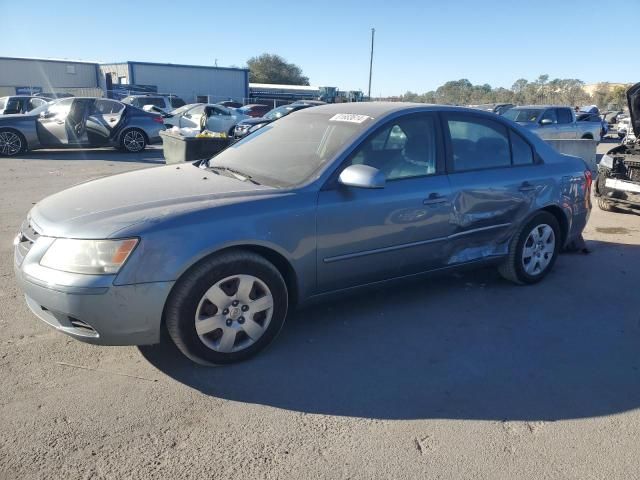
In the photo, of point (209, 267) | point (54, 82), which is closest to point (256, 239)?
point (209, 267)

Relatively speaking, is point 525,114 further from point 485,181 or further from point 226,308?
point 226,308

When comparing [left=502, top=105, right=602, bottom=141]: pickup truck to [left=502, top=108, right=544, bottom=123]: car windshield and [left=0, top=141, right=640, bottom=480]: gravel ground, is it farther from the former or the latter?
[left=0, top=141, right=640, bottom=480]: gravel ground

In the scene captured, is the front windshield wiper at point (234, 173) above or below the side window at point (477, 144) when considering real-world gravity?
below

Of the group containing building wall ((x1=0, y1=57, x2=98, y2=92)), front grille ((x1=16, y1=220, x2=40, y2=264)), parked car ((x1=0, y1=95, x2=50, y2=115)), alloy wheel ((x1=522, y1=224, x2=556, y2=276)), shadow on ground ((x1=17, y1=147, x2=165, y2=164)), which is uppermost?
building wall ((x1=0, y1=57, x2=98, y2=92))

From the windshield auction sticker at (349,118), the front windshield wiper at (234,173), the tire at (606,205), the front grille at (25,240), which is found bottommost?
the tire at (606,205)

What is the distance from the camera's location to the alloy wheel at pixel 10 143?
1287cm

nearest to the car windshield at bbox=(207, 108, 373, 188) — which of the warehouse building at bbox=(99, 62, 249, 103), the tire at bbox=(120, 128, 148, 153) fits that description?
the tire at bbox=(120, 128, 148, 153)

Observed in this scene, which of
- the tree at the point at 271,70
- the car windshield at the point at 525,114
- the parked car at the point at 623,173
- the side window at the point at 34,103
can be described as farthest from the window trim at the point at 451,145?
the tree at the point at 271,70

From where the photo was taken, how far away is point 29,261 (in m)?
2.99

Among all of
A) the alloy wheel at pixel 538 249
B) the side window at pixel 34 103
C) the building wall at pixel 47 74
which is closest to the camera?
the alloy wheel at pixel 538 249

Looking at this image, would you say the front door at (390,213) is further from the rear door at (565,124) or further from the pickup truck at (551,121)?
the rear door at (565,124)

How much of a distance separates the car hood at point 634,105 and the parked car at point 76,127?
11776 millimetres

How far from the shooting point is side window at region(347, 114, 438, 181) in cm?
372

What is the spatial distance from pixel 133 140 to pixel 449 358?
1307 centimetres
